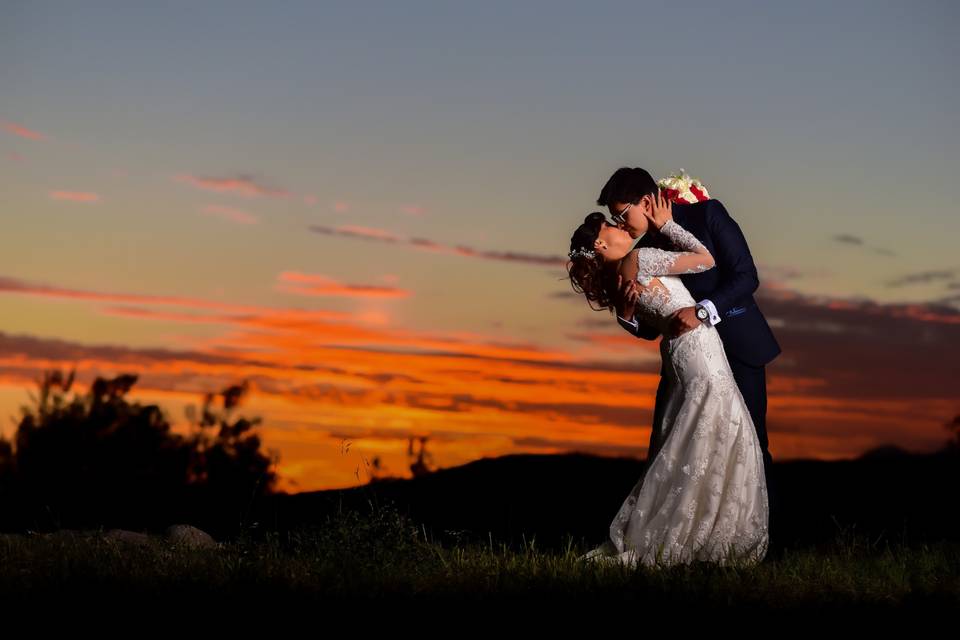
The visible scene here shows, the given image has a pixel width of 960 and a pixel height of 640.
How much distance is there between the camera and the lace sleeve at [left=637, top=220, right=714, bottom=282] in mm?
8523

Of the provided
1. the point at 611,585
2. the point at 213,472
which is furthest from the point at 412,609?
the point at 213,472

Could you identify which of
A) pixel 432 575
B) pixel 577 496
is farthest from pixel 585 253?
pixel 577 496

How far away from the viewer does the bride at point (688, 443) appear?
8695 mm

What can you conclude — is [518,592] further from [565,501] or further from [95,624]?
[565,501]

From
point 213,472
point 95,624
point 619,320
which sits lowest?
point 95,624

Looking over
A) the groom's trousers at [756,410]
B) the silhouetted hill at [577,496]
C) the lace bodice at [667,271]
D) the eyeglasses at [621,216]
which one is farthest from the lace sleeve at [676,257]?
the silhouetted hill at [577,496]

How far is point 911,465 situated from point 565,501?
5050mm

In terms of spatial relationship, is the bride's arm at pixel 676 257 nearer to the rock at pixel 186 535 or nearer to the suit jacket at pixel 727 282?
the suit jacket at pixel 727 282

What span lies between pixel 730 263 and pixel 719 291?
0.71 ft

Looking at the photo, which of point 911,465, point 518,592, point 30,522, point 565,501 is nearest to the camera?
point 518,592

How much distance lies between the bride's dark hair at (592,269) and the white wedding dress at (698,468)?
24 cm

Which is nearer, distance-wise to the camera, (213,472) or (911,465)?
(213,472)

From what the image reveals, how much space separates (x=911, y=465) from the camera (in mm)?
17047

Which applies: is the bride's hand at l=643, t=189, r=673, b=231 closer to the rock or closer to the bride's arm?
the bride's arm
